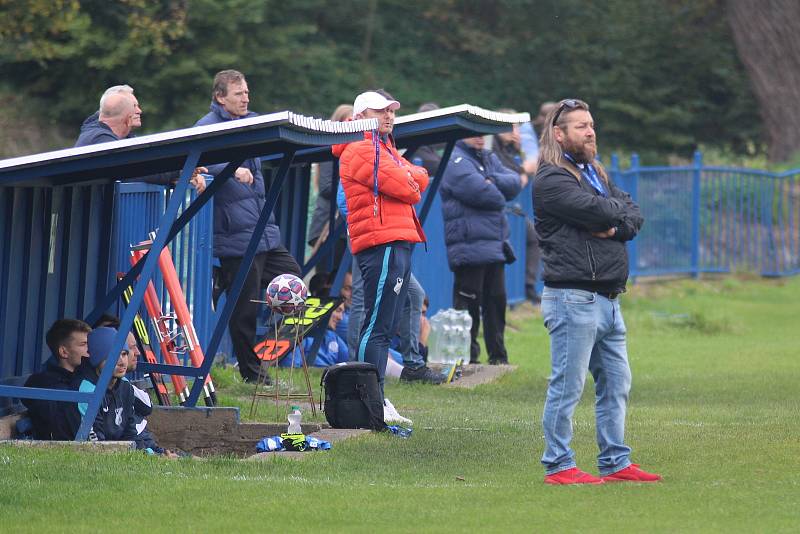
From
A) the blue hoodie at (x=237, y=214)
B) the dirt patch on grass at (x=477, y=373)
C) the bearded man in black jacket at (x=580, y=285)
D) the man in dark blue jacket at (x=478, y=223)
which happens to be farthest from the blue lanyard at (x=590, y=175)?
the man in dark blue jacket at (x=478, y=223)

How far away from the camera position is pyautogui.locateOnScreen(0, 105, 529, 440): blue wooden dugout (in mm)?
8453

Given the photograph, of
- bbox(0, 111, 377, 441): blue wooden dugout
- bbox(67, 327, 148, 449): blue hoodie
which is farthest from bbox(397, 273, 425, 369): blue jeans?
bbox(67, 327, 148, 449): blue hoodie

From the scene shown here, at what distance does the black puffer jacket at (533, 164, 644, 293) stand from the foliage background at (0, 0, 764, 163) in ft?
74.1

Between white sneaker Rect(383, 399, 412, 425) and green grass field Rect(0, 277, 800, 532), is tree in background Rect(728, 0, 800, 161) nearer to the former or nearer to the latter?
green grass field Rect(0, 277, 800, 532)

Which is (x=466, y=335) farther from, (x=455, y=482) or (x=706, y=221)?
(x=706, y=221)

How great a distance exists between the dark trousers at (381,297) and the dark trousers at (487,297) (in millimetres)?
3949

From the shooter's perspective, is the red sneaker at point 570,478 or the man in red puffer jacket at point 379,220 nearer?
the red sneaker at point 570,478

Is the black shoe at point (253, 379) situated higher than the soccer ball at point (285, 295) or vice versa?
the soccer ball at point (285, 295)

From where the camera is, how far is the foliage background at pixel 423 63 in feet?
101

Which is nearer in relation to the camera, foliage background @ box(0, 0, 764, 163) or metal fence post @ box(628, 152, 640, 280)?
metal fence post @ box(628, 152, 640, 280)

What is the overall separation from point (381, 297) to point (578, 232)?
8.64 ft

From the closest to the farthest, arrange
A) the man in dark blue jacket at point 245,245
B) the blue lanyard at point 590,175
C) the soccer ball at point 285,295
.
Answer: the blue lanyard at point 590,175 → the soccer ball at point 285,295 → the man in dark blue jacket at point 245,245

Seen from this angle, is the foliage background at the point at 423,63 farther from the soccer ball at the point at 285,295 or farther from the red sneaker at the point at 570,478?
the red sneaker at the point at 570,478

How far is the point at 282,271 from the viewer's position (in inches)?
488
